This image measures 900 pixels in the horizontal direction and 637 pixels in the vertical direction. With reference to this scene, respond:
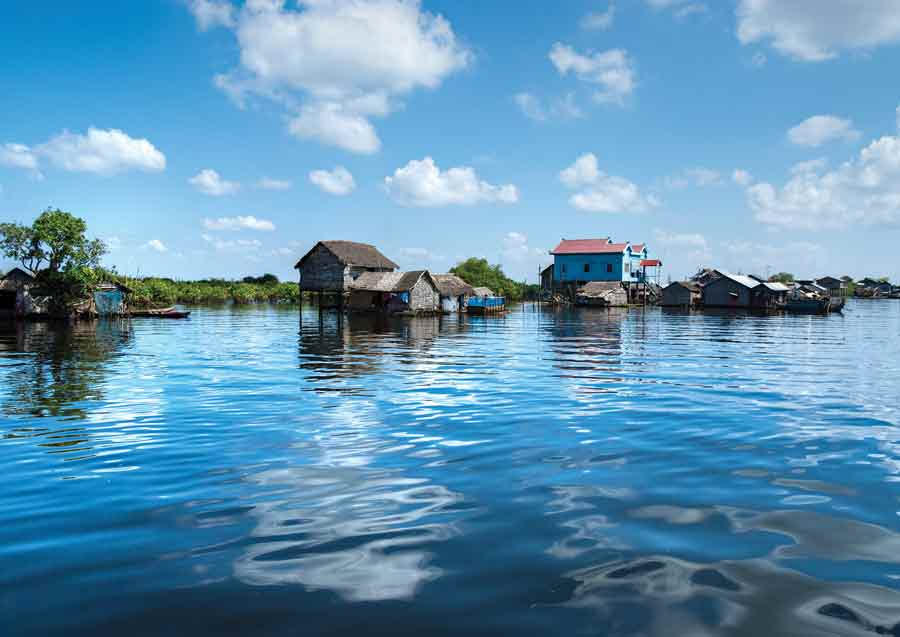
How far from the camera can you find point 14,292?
41688mm

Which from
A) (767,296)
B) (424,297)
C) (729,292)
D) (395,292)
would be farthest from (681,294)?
(395,292)

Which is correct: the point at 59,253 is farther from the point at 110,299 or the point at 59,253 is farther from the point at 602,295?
the point at 602,295

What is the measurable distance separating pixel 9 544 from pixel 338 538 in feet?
9.52

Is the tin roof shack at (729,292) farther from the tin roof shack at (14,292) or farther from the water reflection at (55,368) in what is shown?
the tin roof shack at (14,292)

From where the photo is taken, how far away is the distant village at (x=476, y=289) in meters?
45.9

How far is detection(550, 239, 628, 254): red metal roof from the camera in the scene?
71.7 metres

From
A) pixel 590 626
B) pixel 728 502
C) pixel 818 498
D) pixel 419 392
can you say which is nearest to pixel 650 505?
pixel 728 502

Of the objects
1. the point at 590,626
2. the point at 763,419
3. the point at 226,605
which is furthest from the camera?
the point at 763,419

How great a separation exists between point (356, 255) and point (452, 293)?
10.2 m

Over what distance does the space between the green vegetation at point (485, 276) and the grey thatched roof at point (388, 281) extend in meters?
32.8

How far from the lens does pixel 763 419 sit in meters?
10.3

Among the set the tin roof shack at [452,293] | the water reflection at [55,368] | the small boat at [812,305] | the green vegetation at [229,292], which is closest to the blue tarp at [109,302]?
the water reflection at [55,368]

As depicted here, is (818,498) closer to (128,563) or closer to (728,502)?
(728,502)

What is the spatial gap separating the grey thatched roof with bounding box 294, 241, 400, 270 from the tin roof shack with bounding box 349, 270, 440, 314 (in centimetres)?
127
